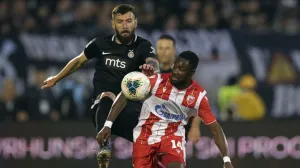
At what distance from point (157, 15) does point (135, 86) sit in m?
8.19

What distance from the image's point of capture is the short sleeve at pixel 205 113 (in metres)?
8.59

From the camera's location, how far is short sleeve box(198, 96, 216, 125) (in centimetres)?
859

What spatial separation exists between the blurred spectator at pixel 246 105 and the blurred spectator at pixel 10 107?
3547 millimetres

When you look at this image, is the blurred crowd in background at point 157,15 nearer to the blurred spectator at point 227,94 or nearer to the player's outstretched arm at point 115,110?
the blurred spectator at point 227,94

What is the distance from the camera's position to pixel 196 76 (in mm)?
15180

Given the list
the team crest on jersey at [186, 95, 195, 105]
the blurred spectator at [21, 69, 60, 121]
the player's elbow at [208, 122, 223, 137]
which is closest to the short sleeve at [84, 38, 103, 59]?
the team crest on jersey at [186, 95, 195, 105]

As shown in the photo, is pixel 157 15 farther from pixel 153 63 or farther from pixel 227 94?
pixel 153 63

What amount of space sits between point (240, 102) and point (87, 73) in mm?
2799

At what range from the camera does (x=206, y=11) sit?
54.9ft

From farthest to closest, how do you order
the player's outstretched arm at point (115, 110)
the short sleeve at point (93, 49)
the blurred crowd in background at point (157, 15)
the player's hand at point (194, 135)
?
1. the blurred crowd in background at point (157, 15)
2. the player's hand at point (194, 135)
3. the short sleeve at point (93, 49)
4. the player's outstretched arm at point (115, 110)

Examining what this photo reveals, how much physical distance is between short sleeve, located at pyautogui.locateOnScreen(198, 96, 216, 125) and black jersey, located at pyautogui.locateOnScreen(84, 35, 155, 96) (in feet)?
2.91

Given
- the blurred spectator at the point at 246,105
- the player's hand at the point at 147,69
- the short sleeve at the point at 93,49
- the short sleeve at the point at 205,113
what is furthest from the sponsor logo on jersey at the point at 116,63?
the blurred spectator at the point at 246,105

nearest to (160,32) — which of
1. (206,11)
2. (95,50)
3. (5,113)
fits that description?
(206,11)

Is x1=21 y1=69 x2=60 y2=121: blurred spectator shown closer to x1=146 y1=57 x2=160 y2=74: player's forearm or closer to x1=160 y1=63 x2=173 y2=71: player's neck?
x1=160 y1=63 x2=173 y2=71: player's neck
